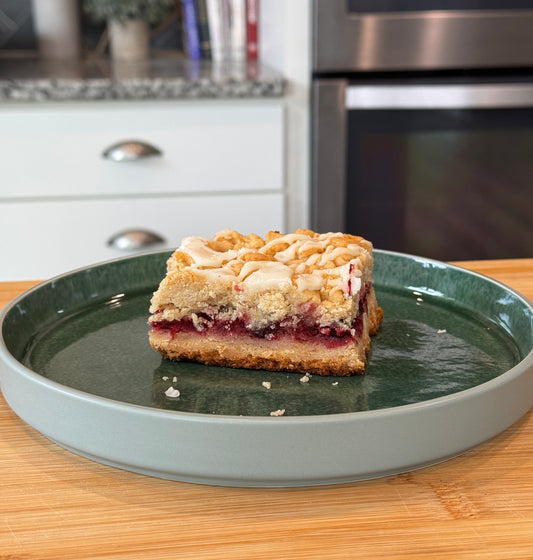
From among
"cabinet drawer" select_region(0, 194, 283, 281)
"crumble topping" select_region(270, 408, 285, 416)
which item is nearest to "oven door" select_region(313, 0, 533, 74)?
"cabinet drawer" select_region(0, 194, 283, 281)

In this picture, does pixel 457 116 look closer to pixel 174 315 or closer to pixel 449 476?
pixel 174 315

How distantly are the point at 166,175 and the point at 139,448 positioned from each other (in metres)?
1.57

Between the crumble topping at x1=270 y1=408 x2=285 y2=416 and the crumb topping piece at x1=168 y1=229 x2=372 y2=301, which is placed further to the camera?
the crumb topping piece at x1=168 y1=229 x2=372 y2=301

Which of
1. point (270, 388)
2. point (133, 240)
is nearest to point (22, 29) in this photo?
point (133, 240)

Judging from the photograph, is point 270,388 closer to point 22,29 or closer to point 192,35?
point 192,35

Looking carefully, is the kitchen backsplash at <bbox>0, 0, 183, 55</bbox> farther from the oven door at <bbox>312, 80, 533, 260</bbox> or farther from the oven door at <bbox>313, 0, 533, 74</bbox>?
the oven door at <bbox>312, 80, 533, 260</bbox>

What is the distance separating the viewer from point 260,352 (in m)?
0.83

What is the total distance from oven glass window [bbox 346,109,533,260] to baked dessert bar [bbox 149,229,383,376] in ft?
4.13

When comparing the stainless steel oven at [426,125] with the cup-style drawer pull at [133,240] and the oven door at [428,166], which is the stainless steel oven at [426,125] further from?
the cup-style drawer pull at [133,240]

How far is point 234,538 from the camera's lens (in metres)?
0.55

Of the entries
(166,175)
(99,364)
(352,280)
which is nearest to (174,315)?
(99,364)

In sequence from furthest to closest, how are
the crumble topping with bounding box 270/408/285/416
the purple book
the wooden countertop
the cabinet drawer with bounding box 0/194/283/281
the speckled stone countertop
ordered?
the purple book
the cabinet drawer with bounding box 0/194/283/281
the speckled stone countertop
the crumble topping with bounding box 270/408/285/416
the wooden countertop

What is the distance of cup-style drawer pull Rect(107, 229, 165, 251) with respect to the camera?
209 cm


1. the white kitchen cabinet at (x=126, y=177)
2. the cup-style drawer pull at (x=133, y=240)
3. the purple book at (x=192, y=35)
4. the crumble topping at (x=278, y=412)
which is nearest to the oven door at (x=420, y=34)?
the white kitchen cabinet at (x=126, y=177)
